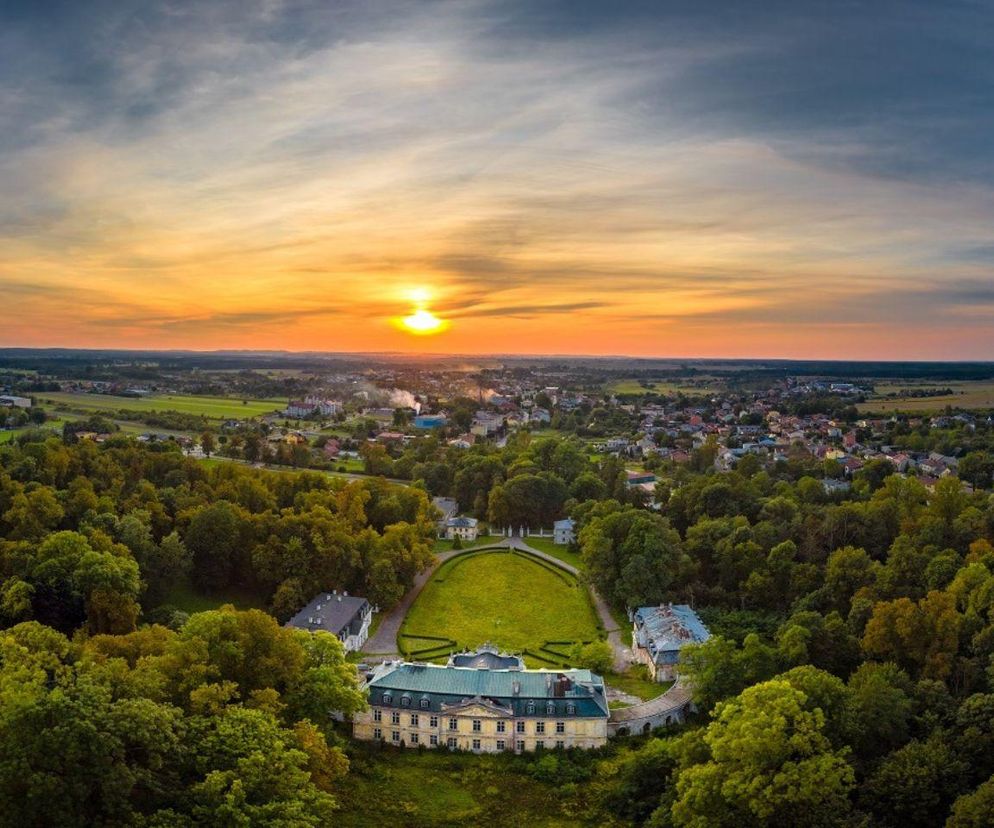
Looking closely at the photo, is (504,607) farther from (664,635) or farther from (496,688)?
(496,688)

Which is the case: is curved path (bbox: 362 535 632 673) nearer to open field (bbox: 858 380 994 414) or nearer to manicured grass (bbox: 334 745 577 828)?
manicured grass (bbox: 334 745 577 828)

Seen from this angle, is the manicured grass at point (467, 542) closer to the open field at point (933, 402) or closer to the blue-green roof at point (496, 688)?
the blue-green roof at point (496, 688)

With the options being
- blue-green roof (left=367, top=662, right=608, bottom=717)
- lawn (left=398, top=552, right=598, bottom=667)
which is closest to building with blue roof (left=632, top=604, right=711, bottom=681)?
lawn (left=398, top=552, right=598, bottom=667)

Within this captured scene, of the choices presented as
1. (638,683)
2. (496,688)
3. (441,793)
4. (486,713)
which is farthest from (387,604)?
(441,793)

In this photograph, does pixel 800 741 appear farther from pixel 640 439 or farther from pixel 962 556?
pixel 640 439

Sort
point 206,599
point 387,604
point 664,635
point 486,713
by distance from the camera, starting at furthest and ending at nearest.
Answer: point 206,599, point 387,604, point 664,635, point 486,713

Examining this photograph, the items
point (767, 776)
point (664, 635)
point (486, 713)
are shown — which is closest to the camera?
point (767, 776)
